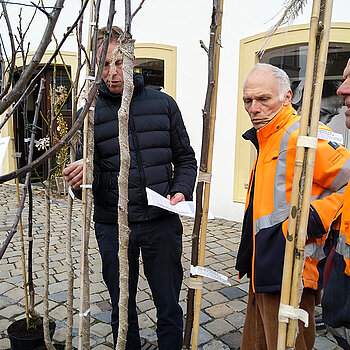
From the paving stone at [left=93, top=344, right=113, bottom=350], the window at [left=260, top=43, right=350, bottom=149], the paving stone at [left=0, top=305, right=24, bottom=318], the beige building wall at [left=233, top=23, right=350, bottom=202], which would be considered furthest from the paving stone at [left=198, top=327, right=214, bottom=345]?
the window at [left=260, top=43, right=350, bottom=149]

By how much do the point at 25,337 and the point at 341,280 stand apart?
6.65 feet

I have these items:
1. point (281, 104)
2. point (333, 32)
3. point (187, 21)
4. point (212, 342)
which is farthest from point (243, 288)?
point (187, 21)

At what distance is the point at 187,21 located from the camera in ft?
21.3

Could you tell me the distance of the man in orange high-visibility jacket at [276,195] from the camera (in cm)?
173

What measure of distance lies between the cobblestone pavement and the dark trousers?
25.7 inches

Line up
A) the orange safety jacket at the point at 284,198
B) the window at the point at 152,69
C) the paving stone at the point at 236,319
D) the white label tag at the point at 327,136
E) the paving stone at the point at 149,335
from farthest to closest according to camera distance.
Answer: the window at the point at 152,69, the paving stone at the point at 236,319, the paving stone at the point at 149,335, the orange safety jacket at the point at 284,198, the white label tag at the point at 327,136

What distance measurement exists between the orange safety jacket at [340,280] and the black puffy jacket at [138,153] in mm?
1050

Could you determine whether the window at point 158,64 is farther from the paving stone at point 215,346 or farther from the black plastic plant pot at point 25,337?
the black plastic plant pot at point 25,337

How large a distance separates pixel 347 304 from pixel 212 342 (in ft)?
6.10

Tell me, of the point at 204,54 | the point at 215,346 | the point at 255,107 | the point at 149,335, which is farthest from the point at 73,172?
the point at 204,54

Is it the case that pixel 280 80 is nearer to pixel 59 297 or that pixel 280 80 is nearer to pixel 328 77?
pixel 59 297

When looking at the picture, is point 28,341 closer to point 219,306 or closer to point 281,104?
point 219,306

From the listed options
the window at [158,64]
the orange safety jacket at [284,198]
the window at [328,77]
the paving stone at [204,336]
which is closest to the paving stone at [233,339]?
the paving stone at [204,336]

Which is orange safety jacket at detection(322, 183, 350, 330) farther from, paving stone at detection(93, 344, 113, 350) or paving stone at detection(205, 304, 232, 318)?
paving stone at detection(205, 304, 232, 318)
